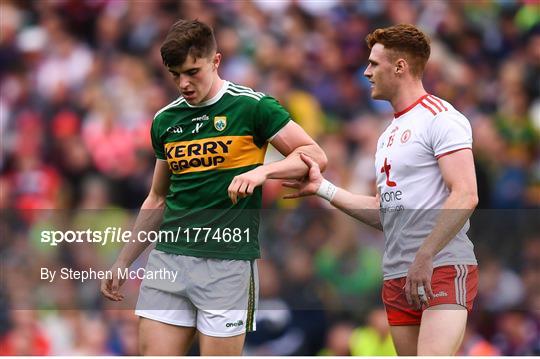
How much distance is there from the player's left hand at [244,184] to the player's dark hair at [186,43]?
594 mm

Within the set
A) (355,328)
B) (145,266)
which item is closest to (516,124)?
(355,328)

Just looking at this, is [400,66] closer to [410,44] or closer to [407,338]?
[410,44]

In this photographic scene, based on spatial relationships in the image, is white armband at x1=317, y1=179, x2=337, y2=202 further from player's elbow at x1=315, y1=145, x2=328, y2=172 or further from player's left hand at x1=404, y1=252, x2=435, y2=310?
player's left hand at x1=404, y1=252, x2=435, y2=310

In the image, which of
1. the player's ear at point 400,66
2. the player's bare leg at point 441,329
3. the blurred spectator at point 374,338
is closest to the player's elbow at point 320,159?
the player's ear at point 400,66

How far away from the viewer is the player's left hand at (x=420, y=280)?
4309 mm

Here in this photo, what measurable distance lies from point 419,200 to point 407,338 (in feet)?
1.98

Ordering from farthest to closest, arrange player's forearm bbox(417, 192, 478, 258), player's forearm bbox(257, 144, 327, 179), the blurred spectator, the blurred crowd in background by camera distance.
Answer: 1. the blurred spectator
2. the blurred crowd in background
3. player's forearm bbox(257, 144, 327, 179)
4. player's forearm bbox(417, 192, 478, 258)

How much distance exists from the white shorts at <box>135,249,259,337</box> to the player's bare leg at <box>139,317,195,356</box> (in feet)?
0.09

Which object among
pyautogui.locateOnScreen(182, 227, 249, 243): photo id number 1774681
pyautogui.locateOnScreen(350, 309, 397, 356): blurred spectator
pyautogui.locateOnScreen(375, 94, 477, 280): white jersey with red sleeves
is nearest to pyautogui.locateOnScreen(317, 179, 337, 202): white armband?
pyautogui.locateOnScreen(375, 94, 477, 280): white jersey with red sleeves

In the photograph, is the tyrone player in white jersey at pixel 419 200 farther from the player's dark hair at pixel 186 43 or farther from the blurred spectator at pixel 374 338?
the blurred spectator at pixel 374 338

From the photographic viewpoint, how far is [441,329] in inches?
171

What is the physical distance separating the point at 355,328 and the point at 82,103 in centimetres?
385

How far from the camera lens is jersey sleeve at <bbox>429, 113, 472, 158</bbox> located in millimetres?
4344

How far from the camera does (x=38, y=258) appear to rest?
6352 millimetres
